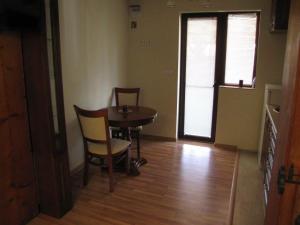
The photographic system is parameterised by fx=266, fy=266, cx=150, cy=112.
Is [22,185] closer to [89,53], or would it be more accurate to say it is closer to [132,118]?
[132,118]

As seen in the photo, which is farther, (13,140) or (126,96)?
(126,96)

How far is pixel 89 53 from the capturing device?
349cm

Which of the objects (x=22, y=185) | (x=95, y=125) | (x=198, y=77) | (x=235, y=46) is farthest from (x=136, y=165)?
(x=235, y=46)

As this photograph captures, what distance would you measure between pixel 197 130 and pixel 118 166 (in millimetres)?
1708

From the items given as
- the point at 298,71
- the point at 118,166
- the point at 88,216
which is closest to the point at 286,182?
the point at 298,71

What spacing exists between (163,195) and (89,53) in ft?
6.60

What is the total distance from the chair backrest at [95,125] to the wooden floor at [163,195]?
61 centimetres

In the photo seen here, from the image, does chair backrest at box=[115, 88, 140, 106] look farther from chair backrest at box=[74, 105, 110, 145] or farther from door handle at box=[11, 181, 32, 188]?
door handle at box=[11, 181, 32, 188]

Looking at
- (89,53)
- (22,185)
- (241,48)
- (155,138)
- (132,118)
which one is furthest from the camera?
(155,138)

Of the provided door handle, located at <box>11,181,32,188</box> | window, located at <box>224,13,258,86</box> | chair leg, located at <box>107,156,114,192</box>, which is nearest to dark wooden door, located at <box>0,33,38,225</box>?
door handle, located at <box>11,181,32,188</box>

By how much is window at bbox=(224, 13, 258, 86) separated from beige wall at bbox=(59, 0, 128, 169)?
1.69 metres

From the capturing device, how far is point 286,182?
1.26m

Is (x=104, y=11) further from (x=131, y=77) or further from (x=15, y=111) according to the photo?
(x=15, y=111)

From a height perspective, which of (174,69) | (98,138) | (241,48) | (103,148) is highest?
(241,48)
